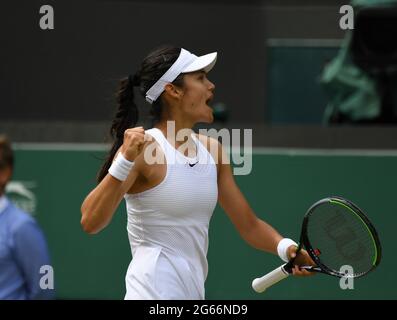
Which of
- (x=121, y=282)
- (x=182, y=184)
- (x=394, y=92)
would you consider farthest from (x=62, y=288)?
(x=182, y=184)

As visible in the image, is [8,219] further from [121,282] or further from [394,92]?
[394,92]

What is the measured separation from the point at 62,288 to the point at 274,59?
1.97 meters

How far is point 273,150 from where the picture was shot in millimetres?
6043

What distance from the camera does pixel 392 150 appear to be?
6.00 meters

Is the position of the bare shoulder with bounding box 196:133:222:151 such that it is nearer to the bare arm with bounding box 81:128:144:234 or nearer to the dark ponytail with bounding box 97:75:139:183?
the dark ponytail with bounding box 97:75:139:183

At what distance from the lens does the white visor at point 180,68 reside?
356 centimetres

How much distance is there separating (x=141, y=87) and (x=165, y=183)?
41 centimetres

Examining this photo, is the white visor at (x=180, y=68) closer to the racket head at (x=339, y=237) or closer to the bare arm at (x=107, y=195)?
the bare arm at (x=107, y=195)

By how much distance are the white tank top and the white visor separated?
0.21 m

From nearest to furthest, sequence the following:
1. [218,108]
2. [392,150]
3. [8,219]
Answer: [8,219]
[392,150]
[218,108]

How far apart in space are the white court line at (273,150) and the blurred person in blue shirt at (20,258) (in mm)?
2008
